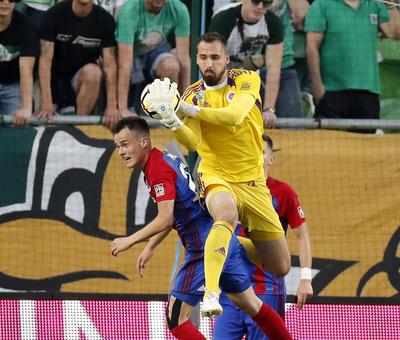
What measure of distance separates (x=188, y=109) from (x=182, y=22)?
3407mm

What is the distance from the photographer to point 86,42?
10445 millimetres

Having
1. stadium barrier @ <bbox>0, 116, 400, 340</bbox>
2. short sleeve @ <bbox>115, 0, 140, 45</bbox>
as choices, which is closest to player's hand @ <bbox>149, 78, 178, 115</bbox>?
stadium barrier @ <bbox>0, 116, 400, 340</bbox>

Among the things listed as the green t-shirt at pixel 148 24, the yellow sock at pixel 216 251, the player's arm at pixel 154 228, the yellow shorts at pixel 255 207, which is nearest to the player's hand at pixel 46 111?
the green t-shirt at pixel 148 24

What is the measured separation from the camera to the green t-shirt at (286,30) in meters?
10.4

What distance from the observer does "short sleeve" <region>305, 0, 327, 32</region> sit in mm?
10508

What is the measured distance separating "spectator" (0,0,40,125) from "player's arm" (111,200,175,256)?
3458 millimetres

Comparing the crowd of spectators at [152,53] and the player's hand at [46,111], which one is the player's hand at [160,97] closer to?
the crowd of spectators at [152,53]

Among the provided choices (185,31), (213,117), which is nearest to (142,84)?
(185,31)

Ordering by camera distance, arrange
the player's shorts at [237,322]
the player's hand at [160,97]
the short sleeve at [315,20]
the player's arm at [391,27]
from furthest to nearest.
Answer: the player's arm at [391,27] → the short sleeve at [315,20] → the player's shorts at [237,322] → the player's hand at [160,97]

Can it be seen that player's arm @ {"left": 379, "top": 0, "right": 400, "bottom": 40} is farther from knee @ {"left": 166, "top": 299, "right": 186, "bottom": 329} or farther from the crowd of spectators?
knee @ {"left": 166, "top": 299, "right": 186, "bottom": 329}

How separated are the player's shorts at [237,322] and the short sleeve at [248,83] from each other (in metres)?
1.53

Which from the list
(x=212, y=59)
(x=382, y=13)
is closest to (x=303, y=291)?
(x=212, y=59)

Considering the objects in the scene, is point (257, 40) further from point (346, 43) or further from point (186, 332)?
point (186, 332)

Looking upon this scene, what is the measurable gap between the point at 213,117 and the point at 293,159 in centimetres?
325
